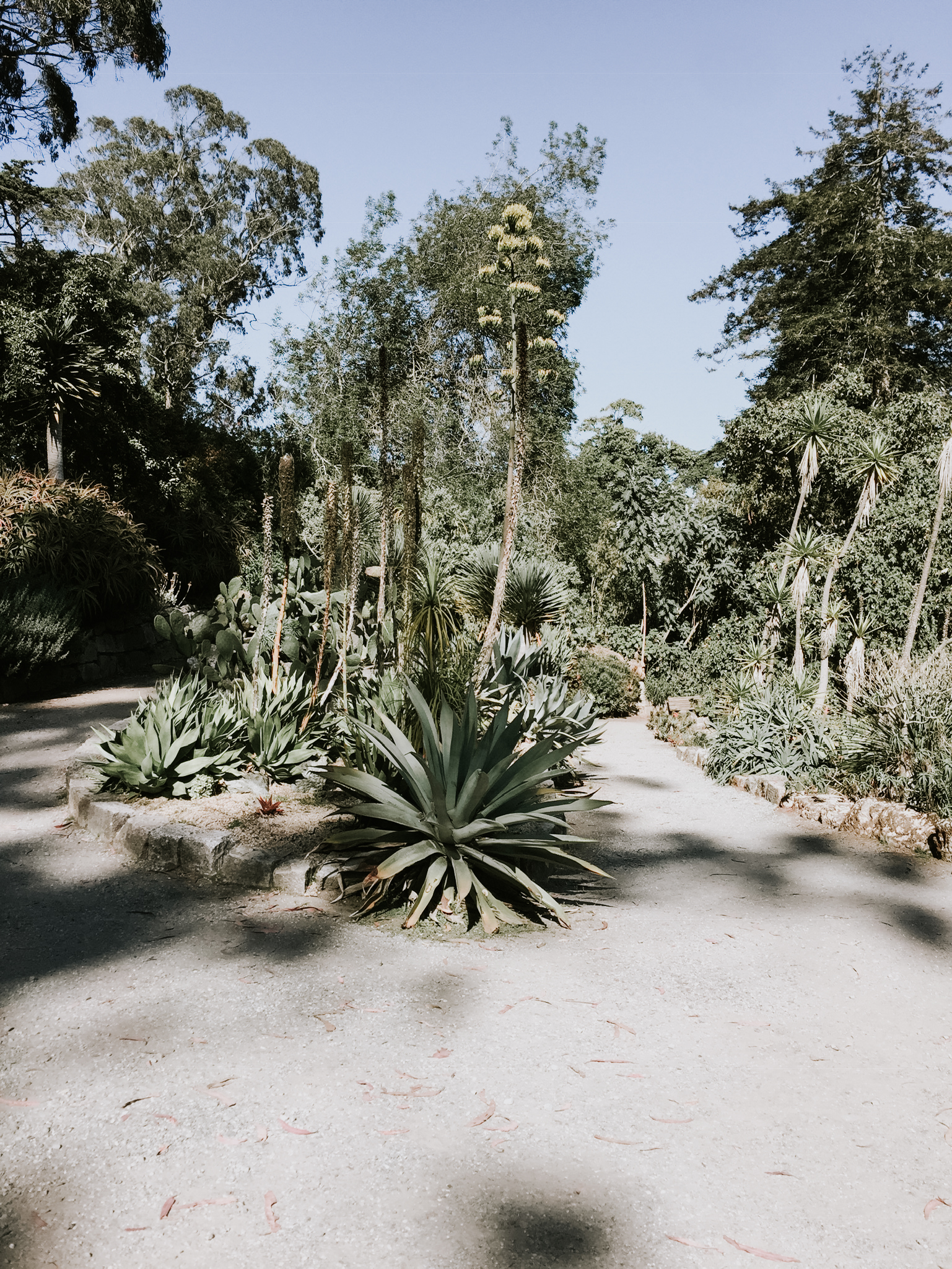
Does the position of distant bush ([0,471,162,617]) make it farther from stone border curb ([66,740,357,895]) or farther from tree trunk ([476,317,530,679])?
tree trunk ([476,317,530,679])

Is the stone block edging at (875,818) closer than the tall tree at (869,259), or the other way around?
the stone block edging at (875,818)

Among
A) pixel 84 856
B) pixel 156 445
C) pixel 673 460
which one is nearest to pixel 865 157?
pixel 673 460

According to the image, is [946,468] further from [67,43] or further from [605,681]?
[67,43]

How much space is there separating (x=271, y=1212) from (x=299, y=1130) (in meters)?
0.31

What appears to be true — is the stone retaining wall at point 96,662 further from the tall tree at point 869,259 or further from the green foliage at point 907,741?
the tall tree at point 869,259

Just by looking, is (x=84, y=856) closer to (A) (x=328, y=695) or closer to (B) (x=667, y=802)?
(A) (x=328, y=695)

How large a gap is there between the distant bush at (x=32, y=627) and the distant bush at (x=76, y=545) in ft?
1.92

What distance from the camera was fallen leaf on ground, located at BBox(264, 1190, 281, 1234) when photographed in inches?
79.6

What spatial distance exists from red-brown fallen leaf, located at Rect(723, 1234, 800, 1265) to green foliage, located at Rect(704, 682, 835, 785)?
17.7 feet


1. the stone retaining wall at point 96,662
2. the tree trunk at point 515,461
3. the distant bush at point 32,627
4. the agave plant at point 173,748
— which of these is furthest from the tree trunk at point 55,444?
the tree trunk at point 515,461

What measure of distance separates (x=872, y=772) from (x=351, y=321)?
2780 centimetres

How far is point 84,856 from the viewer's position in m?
4.68

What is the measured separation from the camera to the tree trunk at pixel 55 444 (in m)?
13.1

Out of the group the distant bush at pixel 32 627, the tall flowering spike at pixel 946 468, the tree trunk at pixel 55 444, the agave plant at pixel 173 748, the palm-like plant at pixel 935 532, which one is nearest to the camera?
the agave plant at pixel 173 748
